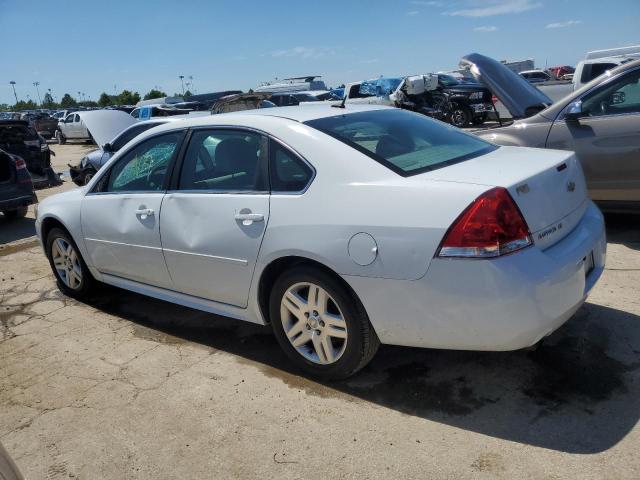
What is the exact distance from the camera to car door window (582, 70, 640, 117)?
16.8 feet

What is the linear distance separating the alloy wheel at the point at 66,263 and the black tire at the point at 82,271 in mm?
26

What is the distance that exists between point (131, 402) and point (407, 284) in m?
1.76

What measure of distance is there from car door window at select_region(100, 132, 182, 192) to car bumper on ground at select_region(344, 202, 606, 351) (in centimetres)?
185

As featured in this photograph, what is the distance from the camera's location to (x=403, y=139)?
3.36 m

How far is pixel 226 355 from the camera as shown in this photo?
370 centimetres

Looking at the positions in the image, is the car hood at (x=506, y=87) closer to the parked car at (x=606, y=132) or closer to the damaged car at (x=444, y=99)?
the parked car at (x=606, y=132)

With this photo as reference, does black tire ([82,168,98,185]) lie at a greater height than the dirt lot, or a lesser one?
greater

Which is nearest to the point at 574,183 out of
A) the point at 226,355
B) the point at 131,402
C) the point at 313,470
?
the point at 313,470

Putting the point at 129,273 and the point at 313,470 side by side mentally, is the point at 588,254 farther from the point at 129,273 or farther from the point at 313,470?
A: the point at 129,273

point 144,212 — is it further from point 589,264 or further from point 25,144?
point 25,144

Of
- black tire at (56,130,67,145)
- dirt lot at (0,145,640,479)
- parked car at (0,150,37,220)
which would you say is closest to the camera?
dirt lot at (0,145,640,479)

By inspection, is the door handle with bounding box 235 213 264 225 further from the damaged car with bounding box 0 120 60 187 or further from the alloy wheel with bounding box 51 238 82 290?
the damaged car with bounding box 0 120 60 187

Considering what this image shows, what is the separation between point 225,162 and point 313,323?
4.02ft

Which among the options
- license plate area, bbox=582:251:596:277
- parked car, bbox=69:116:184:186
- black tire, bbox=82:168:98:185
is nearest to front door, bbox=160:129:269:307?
license plate area, bbox=582:251:596:277
